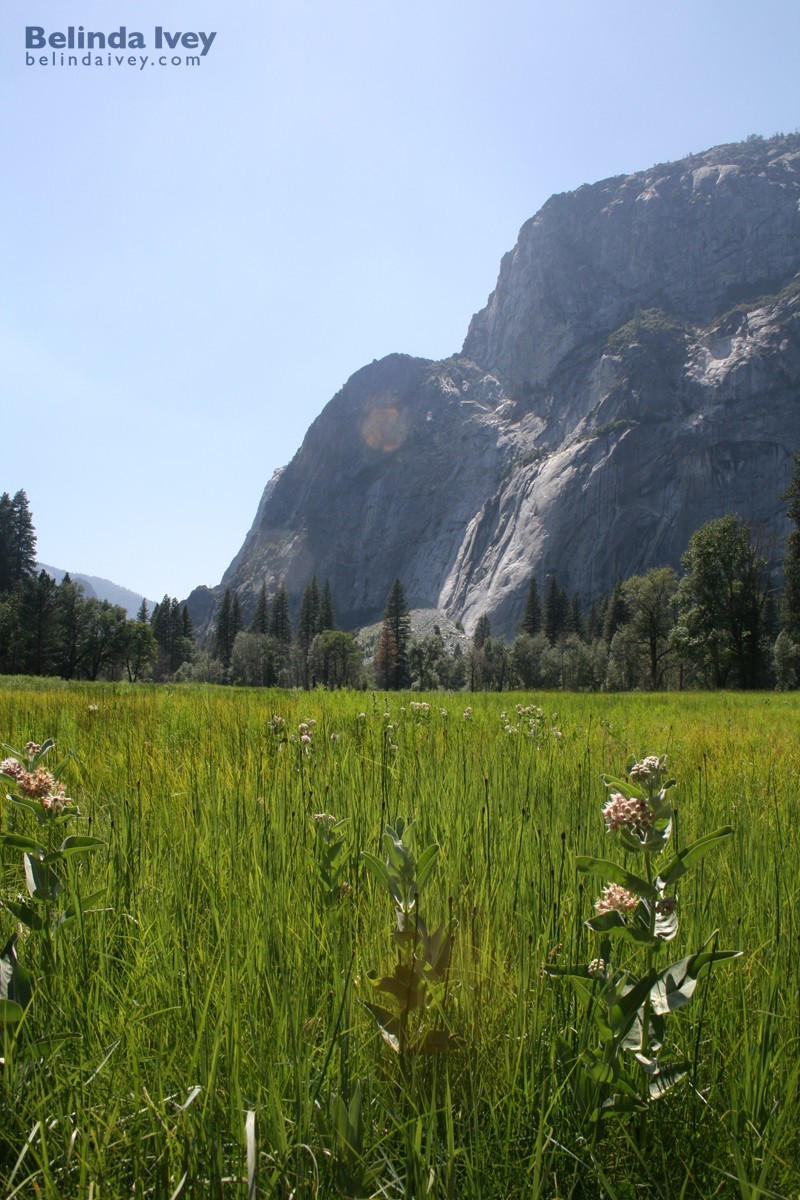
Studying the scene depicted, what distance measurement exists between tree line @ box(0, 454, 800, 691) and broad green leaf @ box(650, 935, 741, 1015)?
34.0 ft

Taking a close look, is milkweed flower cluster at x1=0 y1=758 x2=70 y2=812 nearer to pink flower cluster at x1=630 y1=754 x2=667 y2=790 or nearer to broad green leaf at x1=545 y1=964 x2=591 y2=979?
broad green leaf at x1=545 y1=964 x2=591 y2=979

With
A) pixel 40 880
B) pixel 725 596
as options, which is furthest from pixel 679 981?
pixel 725 596

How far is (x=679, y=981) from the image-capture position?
1161mm

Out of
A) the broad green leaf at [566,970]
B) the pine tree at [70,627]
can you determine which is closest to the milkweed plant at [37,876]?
the broad green leaf at [566,970]

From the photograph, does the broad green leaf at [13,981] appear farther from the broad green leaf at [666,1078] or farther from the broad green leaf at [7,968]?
the broad green leaf at [666,1078]

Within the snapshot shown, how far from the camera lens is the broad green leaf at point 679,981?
112cm

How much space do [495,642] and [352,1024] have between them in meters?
111

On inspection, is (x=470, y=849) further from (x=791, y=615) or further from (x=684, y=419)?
(x=684, y=419)

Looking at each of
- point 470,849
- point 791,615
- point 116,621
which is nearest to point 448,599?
point 116,621

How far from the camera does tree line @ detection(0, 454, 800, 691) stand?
4316cm

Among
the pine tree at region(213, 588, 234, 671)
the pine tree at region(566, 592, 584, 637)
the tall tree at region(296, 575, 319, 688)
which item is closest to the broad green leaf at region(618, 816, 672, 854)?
the pine tree at region(566, 592, 584, 637)

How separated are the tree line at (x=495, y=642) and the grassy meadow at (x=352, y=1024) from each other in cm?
900

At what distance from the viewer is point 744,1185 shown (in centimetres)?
99

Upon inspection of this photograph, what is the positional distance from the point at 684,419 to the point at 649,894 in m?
194
